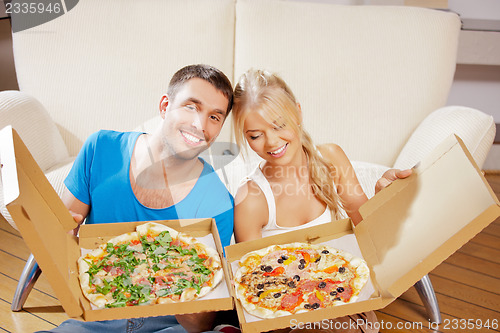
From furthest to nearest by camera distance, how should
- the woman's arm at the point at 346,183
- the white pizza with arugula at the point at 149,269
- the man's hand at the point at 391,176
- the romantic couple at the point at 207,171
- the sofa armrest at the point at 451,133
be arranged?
the sofa armrest at the point at 451,133 → the woman's arm at the point at 346,183 → the romantic couple at the point at 207,171 → the man's hand at the point at 391,176 → the white pizza with arugula at the point at 149,269

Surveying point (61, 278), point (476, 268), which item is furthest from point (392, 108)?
point (61, 278)

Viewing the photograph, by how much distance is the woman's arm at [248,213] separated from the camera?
141 cm

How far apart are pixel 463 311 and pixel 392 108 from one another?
0.81 meters

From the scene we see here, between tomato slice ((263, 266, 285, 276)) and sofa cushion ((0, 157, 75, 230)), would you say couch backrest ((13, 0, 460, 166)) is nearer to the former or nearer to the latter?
sofa cushion ((0, 157, 75, 230))

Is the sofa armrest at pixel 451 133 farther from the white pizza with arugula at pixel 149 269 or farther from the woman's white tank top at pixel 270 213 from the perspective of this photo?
the white pizza with arugula at pixel 149 269

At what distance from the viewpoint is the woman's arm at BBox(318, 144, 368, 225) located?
1522mm

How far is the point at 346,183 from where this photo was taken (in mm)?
1544

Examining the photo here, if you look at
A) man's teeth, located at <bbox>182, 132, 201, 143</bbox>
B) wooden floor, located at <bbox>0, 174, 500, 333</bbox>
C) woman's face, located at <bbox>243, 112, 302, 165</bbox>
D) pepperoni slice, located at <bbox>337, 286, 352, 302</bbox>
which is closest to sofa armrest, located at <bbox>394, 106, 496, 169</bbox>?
wooden floor, located at <bbox>0, 174, 500, 333</bbox>

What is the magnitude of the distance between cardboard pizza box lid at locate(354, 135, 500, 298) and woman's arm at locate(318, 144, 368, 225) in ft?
0.93

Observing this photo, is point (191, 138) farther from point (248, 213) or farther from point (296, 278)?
point (296, 278)

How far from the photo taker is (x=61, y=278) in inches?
37.0

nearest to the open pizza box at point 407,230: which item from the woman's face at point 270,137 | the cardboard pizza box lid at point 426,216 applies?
the cardboard pizza box lid at point 426,216

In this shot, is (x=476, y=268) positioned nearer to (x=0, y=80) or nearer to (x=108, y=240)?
(x=108, y=240)

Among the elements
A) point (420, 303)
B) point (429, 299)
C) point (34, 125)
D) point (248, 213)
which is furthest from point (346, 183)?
point (34, 125)
